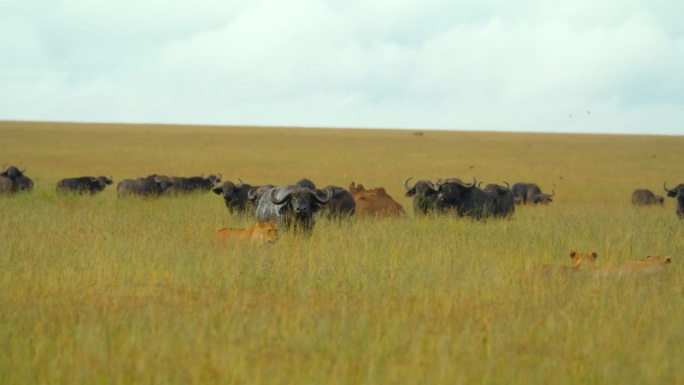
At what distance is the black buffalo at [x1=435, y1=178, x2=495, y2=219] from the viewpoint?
17.3 metres

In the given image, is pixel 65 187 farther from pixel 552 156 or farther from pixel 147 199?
pixel 552 156

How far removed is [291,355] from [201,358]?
63cm

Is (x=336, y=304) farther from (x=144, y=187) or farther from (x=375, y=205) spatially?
(x=144, y=187)

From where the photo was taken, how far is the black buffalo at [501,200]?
1816cm

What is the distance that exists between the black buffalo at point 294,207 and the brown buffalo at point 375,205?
250 centimetres

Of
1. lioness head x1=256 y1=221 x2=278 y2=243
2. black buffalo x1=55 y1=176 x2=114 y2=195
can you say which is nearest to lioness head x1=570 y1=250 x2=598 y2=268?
lioness head x1=256 y1=221 x2=278 y2=243

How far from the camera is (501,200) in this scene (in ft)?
60.7

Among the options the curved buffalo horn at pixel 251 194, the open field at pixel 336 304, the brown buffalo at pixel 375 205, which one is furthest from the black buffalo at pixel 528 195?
the curved buffalo horn at pixel 251 194

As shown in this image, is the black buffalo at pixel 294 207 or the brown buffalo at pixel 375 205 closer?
the black buffalo at pixel 294 207

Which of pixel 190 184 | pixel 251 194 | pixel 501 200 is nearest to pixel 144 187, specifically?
pixel 190 184

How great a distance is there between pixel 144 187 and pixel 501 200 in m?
10.7

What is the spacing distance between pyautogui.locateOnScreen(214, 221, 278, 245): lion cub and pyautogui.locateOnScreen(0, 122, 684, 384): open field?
23 cm

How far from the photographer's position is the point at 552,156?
62.7 meters

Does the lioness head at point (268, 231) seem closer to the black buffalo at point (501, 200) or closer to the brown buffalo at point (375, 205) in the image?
the brown buffalo at point (375, 205)
